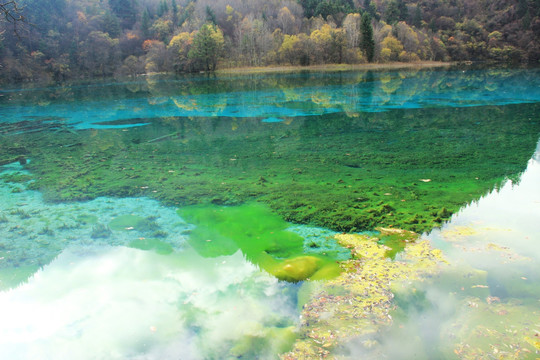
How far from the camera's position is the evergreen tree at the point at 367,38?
61.0 metres

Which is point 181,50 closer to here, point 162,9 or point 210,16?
point 210,16

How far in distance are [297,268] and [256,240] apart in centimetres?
111

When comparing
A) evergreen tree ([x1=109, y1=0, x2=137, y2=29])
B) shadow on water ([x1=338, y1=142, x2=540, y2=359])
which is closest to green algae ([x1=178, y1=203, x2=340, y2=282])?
shadow on water ([x1=338, y1=142, x2=540, y2=359])

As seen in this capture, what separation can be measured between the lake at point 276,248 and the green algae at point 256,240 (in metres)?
0.03

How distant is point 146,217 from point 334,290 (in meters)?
3.92

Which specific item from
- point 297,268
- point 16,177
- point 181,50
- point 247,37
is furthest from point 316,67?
point 297,268

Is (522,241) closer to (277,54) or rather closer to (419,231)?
(419,231)

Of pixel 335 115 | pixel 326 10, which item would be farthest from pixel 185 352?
pixel 326 10

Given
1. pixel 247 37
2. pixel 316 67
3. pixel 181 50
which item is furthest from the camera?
pixel 247 37

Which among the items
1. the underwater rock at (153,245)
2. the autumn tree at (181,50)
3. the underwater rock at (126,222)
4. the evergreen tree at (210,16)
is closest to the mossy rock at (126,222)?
the underwater rock at (126,222)

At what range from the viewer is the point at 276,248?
5.24 metres

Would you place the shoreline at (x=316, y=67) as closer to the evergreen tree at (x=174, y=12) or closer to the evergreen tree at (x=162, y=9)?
the evergreen tree at (x=174, y=12)

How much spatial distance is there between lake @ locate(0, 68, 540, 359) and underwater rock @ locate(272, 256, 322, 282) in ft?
0.08

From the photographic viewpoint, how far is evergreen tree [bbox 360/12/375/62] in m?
61.0
